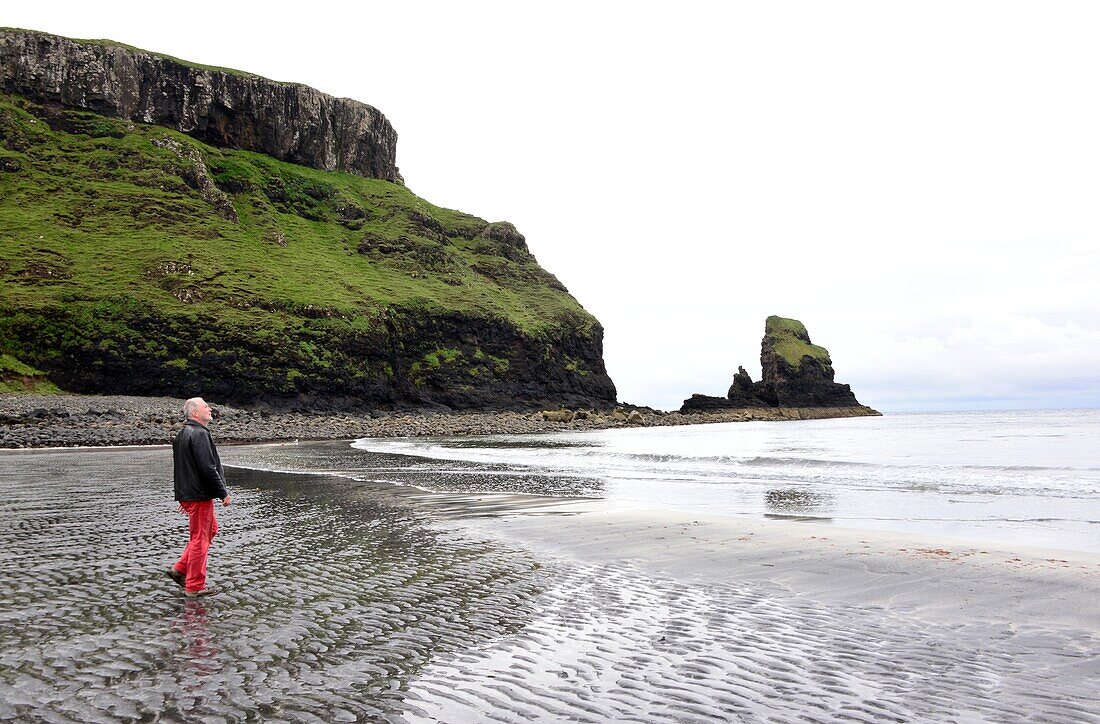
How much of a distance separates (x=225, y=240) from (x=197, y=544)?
346ft

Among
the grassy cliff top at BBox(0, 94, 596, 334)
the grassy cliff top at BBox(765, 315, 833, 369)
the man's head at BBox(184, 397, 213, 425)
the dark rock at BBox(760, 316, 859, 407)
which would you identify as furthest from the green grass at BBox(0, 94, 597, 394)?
the man's head at BBox(184, 397, 213, 425)

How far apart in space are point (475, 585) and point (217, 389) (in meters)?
76.2

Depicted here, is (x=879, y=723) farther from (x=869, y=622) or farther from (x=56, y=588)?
(x=56, y=588)

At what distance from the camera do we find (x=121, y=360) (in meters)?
72.1

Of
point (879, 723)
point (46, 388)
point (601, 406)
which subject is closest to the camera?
point (879, 723)

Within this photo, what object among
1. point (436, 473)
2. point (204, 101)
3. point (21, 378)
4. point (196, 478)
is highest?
point (204, 101)

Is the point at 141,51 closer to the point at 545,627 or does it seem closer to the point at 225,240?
the point at 225,240

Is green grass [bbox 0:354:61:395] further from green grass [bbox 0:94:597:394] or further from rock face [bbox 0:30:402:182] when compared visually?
rock face [bbox 0:30:402:182]

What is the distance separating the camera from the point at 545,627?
6.87 m

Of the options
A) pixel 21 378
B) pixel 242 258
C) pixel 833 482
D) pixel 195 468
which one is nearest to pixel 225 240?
pixel 242 258

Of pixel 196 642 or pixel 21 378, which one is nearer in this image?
pixel 196 642

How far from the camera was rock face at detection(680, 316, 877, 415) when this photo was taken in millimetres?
154125

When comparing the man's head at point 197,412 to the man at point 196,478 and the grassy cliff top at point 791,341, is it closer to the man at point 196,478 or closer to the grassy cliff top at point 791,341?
the man at point 196,478

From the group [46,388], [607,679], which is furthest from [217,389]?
[607,679]
